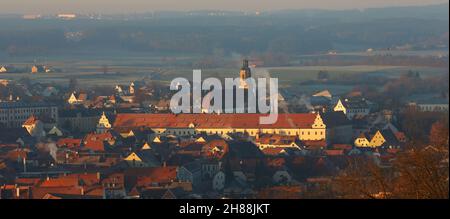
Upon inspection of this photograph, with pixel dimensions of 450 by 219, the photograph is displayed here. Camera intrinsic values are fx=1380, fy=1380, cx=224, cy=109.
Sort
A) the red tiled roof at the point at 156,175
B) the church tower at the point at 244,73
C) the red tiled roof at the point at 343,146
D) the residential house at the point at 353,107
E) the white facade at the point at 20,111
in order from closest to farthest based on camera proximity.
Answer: the red tiled roof at the point at 156,175 → the red tiled roof at the point at 343,146 → the white facade at the point at 20,111 → the residential house at the point at 353,107 → the church tower at the point at 244,73

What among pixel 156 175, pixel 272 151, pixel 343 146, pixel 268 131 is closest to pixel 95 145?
pixel 272 151

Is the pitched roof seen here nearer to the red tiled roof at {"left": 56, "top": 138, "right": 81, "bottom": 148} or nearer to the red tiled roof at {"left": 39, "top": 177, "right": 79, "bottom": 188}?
the red tiled roof at {"left": 56, "top": 138, "right": 81, "bottom": 148}

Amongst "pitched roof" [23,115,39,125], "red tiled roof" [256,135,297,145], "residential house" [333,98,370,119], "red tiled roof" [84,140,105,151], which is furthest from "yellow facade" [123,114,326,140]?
"red tiled roof" [84,140,105,151]

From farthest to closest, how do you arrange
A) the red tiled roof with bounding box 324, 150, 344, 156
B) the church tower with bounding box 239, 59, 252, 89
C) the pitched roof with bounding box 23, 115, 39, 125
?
the church tower with bounding box 239, 59, 252, 89
the pitched roof with bounding box 23, 115, 39, 125
the red tiled roof with bounding box 324, 150, 344, 156

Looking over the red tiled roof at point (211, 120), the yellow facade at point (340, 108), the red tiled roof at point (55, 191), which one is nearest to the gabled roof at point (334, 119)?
the red tiled roof at point (211, 120)

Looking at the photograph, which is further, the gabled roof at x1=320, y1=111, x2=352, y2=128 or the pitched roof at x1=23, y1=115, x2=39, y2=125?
the pitched roof at x1=23, y1=115, x2=39, y2=125

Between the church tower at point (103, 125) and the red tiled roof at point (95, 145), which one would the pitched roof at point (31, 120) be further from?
the red tiled roof at point (95, 145)

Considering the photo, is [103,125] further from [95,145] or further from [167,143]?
[95,145]
